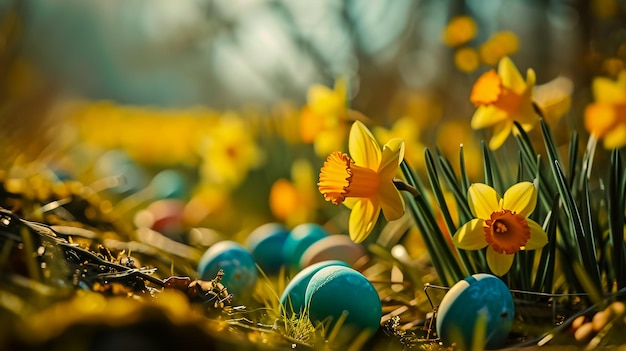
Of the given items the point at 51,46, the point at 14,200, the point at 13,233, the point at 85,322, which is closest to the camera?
the point at 85,322

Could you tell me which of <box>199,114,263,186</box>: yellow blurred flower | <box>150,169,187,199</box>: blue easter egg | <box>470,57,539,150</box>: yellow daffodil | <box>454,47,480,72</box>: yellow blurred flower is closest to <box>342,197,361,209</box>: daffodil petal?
<box>470,57,539,150</box>: yellow daffodil

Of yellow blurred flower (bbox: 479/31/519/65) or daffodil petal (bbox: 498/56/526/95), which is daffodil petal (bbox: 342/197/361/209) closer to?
daffodil petal (bbox: 498/56/526/95)

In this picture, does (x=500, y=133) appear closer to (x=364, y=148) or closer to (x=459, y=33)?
(x=364, y=148)

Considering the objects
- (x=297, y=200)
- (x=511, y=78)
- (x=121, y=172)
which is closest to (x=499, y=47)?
(x=297, y=200)

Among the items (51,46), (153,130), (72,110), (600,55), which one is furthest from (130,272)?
(51,46)

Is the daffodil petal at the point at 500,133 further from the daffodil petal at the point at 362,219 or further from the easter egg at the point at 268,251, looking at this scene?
the easter egg at the point at 268,251

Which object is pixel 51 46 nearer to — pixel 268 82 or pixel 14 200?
pixel 268 82
